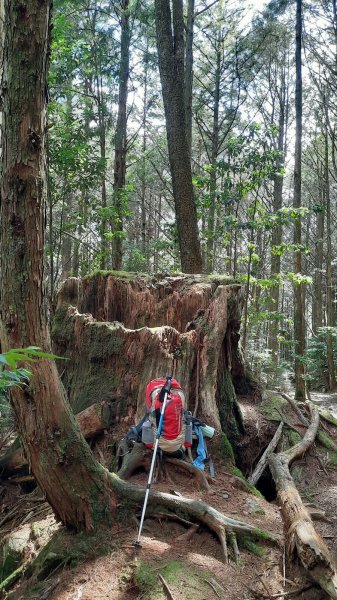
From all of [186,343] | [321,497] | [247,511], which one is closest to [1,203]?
[186,343]

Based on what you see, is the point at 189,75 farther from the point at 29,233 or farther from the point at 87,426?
the point at 29,233

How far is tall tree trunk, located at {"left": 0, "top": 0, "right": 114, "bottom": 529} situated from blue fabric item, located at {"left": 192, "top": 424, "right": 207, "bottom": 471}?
5.99 feet

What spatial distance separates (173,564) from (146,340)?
8.66 feet

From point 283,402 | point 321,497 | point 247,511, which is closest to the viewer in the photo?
point 247,511

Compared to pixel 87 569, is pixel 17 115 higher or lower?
higher

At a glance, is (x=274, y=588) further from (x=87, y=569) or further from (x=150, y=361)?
(x=150, y=361)

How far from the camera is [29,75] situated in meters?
2.95

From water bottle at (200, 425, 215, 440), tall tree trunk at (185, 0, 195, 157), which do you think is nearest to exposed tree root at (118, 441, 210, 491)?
water bottle at (200, 425, 215, 440)

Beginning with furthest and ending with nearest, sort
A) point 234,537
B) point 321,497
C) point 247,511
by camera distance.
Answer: point 321,497, point 247,511, point 234,537

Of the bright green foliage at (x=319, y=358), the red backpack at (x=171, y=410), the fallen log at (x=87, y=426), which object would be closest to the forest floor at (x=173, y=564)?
the red backpack at (x=171, y=410)

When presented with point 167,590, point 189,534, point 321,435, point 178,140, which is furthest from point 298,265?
point 167,590

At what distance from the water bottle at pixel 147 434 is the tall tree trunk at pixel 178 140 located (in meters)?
5.00

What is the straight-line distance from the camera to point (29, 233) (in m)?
3.00

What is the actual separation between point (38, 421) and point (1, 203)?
1.53 m
